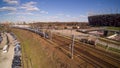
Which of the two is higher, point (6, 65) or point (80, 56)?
point (80, 56)

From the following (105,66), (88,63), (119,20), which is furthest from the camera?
(119,20)

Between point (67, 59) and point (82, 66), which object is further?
point (67, 59)

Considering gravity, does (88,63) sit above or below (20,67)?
above

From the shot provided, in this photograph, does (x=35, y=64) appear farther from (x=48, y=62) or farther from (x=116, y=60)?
(x=116, y=60)

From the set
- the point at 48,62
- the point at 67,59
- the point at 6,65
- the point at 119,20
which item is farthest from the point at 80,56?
the point at 119,20

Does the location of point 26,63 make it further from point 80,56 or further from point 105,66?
point 105,66

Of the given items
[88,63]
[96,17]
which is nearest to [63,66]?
[88,63]

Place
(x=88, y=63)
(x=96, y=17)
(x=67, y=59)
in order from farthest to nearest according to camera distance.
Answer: (x=96, y=17) < (x=67, y=59) < (x=88, y=63)

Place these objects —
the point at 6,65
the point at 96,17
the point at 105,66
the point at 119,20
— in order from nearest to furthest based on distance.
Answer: the point at 105,66 → the point at 6,65 → the point at 119,20 → the point at 96,17

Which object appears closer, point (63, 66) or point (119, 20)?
point (63, 66)
